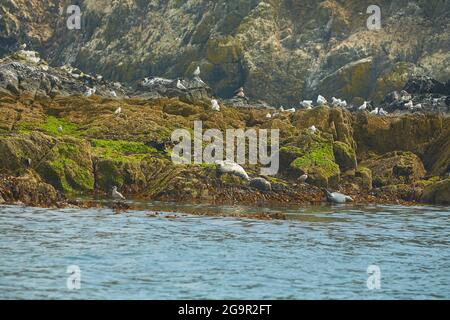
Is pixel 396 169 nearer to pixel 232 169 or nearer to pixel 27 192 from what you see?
pixel 232 169

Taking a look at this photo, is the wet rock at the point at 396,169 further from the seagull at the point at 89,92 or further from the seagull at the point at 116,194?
the seagull at the point at 89,92

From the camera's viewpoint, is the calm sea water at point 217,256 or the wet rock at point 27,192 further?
the wet rock at point 27,192

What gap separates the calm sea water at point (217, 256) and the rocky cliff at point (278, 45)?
189ft

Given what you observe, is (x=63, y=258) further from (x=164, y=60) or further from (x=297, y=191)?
(x=164, y=60)

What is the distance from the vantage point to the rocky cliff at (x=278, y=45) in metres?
96.6

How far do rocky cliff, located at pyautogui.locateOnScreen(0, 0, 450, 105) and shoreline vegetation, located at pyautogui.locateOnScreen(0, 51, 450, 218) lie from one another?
3207 centimetres

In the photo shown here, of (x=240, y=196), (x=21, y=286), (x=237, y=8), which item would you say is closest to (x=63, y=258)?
(x=21, y=286)

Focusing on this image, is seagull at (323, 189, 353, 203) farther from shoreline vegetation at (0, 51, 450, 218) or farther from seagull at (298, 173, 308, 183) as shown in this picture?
seagull at (298, 173, 308, 183)

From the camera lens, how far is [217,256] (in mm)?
29156

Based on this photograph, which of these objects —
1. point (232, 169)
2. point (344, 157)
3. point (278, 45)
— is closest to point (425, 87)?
point (344, 157)

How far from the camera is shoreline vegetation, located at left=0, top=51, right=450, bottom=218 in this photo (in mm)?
45281

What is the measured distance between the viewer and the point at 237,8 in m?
108

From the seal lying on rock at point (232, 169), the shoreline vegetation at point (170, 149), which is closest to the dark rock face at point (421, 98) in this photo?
the shoreline vegetation at point (170, 149)

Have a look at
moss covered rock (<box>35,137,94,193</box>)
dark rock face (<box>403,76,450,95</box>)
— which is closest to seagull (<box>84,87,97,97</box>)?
moss covered rock (<box>35,137,94,193</box>)
